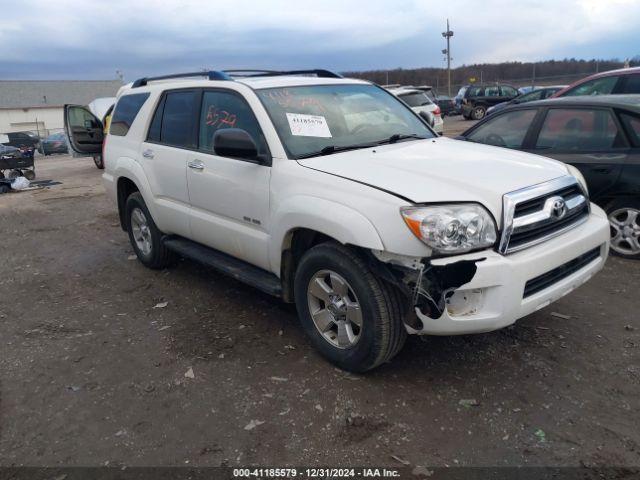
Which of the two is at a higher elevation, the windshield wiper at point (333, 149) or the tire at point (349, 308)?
the windshield wiper at point (333, 149)

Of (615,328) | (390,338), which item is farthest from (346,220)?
(615,328)

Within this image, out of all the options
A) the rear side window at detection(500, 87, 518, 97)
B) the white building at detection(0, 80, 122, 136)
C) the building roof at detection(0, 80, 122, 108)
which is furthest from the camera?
the building roof at detection(0, 80, 122, 108)

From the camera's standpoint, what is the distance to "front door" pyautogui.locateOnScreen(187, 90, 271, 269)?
3783 mm

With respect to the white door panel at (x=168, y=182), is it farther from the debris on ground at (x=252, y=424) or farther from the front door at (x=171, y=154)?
the debris on ground at (x=252, y=424)

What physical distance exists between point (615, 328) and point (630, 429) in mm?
1301

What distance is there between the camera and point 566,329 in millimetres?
3898

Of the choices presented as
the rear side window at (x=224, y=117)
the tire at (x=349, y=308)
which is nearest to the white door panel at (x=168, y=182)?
the rear side window at (x=224, y=117)

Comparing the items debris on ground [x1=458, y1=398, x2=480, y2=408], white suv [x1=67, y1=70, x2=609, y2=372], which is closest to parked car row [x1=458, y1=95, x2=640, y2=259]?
white suv [x1=67, y1=70, x2=609, y2=372]

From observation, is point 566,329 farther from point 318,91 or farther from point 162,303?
point 162,303

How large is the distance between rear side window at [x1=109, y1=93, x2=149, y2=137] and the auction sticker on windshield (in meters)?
2.30

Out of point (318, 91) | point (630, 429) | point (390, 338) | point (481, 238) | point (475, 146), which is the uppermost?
point (318, 91)

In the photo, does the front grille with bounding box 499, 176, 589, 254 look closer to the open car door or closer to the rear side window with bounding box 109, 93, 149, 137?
the rear side window with bounding box 109, 93, 149, 137

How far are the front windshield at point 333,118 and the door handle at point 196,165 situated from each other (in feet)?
2.67

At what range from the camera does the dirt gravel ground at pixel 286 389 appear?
2.75 metres
